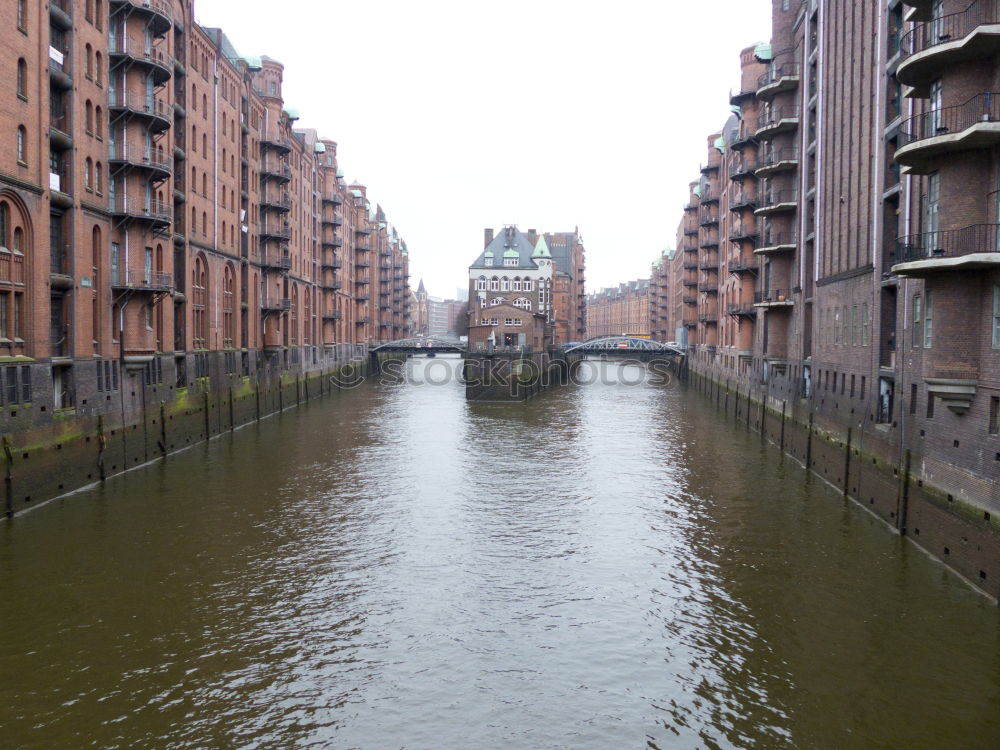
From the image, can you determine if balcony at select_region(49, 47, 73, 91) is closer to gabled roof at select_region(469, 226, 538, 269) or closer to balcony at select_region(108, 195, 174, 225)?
balcony at select_region(108, 195, 174, 225)

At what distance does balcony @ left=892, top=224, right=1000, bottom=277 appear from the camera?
61.9ft

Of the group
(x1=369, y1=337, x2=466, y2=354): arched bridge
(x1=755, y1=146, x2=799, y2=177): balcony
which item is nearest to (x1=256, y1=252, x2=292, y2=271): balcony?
(x1=755, y1=146, x2=799, y2=177): balcony

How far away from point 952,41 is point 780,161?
26.5 meters

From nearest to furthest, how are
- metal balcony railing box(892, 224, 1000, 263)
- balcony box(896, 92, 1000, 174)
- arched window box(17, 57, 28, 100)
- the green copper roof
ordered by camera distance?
balcony box(896, 92, 1000, 174)
metal balcony railing box(892, 224, 1000, 263)
arched window box(17, 57, 28, 100)
the green copper roof

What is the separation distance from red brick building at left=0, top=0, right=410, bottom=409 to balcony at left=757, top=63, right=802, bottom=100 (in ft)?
100

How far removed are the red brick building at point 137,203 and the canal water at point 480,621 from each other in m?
7.00

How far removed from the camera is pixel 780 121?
44.7 meters

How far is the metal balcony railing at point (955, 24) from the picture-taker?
19.1 m

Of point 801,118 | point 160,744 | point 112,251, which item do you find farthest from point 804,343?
point 160,744

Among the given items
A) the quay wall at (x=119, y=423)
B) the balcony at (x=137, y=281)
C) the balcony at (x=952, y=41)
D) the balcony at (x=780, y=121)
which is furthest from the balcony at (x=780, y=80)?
the quay wall at (x=119, y=423)

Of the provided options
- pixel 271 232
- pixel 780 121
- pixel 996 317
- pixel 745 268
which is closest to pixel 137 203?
pixel 271 232

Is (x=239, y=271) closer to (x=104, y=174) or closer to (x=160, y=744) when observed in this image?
(x=104, y=174)

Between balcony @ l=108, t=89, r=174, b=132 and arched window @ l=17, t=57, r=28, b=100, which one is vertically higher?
balcony @ l=108, t=89, r=174, b=132

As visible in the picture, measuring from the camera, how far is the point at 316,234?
79.8 metres
